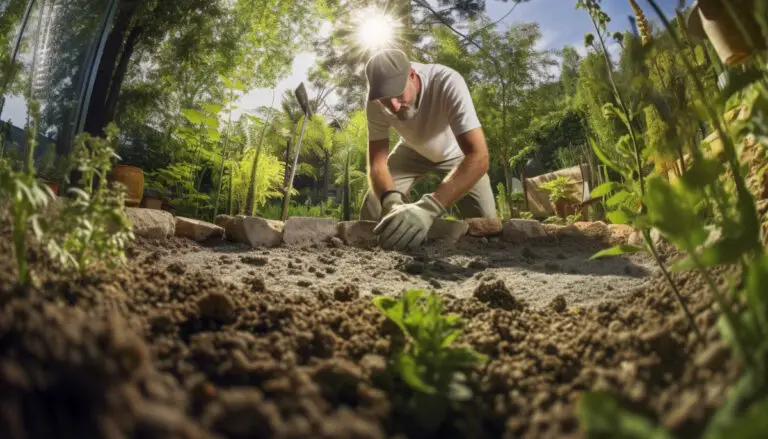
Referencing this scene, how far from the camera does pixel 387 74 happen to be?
329cm

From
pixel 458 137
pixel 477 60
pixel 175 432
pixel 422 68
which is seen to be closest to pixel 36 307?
pixel 175 432

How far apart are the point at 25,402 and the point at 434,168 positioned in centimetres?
419

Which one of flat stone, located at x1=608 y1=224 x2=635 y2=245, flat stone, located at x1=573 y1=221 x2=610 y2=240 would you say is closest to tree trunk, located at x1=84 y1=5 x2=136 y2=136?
flat stone, located at x1=573 y1=221 x2=610 y2=240

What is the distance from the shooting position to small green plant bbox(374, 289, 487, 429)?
1.83 ft

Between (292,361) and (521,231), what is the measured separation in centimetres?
304

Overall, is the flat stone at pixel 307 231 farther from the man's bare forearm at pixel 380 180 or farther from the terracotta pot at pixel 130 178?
the terracotta pot at pixel 130 178

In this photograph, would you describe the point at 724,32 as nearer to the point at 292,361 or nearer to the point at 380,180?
the point at 292,361

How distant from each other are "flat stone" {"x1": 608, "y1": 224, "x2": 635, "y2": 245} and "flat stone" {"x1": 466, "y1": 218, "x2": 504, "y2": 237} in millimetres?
842

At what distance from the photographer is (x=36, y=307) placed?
1.93 feet

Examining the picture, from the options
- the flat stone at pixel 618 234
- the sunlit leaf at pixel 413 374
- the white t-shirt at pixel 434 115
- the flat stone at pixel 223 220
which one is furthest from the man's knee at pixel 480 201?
the sunlit leaf at pixel 413 374

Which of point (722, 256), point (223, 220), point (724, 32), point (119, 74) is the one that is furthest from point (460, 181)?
point (119, 74)

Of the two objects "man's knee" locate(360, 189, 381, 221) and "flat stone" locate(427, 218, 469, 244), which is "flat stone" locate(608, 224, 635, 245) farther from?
"man's knee" locate(360, 189, 381, 221)

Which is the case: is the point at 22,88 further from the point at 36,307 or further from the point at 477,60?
the point at 477,60

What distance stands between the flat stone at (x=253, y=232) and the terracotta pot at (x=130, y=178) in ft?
4.96
